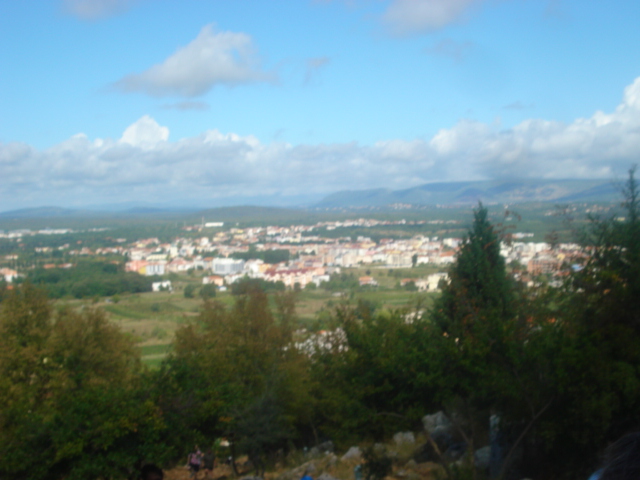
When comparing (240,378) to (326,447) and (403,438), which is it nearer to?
(326,447)

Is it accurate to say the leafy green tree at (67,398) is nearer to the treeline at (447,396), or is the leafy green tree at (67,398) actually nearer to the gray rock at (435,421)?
the treeline at (447,396)

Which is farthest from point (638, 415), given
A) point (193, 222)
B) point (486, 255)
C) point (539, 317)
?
point (193, 222)

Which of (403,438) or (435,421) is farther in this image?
(435,421)

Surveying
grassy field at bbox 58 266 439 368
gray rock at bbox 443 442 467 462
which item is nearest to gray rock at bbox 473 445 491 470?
gray rock at bbox 443 442 467 462

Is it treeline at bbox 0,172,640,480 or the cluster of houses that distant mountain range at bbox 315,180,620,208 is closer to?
treeline at bbox 0,172,640,480

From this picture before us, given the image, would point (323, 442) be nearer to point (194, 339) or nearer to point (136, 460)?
point (194, 339)

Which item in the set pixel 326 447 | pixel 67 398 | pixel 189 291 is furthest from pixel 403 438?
pixel 189 291

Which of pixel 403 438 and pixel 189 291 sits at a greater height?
pixel 403 438
